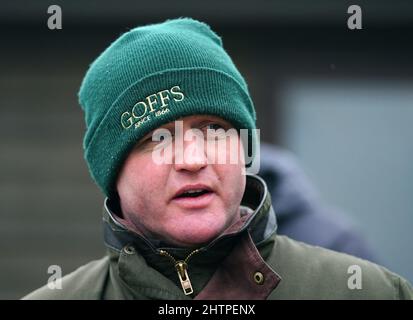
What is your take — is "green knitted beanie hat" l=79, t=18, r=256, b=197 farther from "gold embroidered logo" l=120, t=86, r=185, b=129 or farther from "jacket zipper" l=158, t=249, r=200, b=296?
"jacket zipper" l=158, t=249, r=200, b=296

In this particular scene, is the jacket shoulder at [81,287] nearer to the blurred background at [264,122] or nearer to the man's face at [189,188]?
the man's face at [189,188]

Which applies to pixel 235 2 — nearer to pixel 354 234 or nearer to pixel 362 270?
pixel 354 234

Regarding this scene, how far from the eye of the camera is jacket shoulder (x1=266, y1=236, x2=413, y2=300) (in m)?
2.24

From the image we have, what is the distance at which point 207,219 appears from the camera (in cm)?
219

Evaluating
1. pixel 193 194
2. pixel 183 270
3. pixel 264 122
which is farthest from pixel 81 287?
pixel 264 122

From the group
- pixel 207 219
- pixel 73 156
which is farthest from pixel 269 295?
pixel 73 156

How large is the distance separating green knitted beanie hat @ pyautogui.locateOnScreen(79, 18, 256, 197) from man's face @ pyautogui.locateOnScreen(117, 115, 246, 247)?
2.1 inches

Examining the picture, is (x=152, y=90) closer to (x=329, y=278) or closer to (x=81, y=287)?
(x=81, y=287)

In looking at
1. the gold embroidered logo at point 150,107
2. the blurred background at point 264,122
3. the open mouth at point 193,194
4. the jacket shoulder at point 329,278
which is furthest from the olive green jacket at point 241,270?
the blurred background at point 264,122

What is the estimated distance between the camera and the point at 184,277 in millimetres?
2207

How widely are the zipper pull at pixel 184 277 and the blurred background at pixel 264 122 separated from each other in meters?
3.79

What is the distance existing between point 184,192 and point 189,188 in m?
0.02

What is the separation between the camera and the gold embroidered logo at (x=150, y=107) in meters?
2.29
